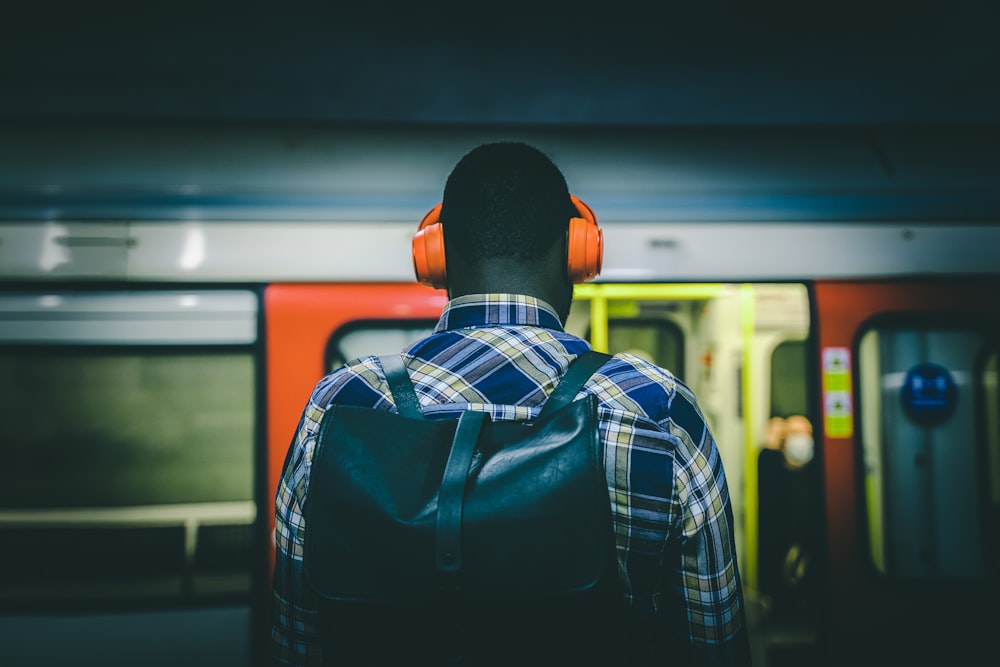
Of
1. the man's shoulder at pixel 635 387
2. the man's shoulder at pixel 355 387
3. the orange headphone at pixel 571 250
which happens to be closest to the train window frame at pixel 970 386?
the orange headphone at pixel 571 250

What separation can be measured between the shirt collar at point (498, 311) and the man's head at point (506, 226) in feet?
0.05

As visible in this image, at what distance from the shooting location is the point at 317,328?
2494mm

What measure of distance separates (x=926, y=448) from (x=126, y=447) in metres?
3.35

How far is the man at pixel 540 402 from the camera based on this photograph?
3.00 feet

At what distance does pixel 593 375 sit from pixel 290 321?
180 centimetres

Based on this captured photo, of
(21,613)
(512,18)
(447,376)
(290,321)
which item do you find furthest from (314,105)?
(447,376)

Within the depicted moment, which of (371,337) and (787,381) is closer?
(371,337)

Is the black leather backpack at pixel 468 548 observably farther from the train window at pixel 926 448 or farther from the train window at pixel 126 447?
the train window at pixel 926 448

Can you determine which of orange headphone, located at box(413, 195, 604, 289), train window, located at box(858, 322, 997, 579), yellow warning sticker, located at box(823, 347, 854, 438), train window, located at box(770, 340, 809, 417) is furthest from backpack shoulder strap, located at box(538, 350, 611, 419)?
train window, located at box(770, 340, 809, 417)

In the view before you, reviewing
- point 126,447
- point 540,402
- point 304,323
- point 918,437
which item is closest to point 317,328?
point 304,323

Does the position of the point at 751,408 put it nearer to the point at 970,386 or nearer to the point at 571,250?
the point at 970,386

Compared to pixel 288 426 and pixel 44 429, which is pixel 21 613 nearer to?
pixel 44 429

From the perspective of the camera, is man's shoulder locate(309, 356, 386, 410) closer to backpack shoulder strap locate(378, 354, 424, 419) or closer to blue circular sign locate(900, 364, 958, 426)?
backpack shoulder strap locate(378, 354, 424, 419)

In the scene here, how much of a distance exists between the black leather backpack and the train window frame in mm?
2220
